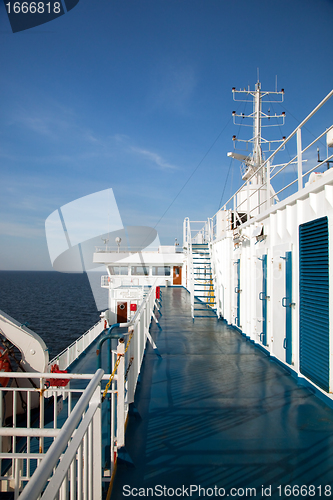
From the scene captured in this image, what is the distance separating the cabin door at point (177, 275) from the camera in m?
27.6

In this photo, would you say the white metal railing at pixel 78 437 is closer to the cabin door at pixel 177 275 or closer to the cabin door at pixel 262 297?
the cabin door at pixel 262 297

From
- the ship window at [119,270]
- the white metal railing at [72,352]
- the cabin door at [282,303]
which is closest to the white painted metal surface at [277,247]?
the cabin door at [282,303]

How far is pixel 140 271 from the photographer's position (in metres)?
25.7

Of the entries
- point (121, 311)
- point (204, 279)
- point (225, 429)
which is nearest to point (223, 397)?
point (225, 429)

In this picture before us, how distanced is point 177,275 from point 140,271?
3.85 m

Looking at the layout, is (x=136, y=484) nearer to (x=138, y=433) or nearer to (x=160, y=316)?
(x=138, y=433)

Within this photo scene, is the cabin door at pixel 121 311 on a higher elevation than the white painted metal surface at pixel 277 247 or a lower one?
lower

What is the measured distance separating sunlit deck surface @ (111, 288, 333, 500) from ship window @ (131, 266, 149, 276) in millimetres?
18761

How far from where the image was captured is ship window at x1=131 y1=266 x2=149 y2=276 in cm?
2506

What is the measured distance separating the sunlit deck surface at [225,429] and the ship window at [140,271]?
1876 cm

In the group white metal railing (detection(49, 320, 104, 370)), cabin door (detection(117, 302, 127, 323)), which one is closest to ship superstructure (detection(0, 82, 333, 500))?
white metal railing (detection(49, 320, 104, 370))

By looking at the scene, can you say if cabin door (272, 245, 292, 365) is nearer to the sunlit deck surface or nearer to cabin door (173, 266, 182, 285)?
the sunlit deck surface

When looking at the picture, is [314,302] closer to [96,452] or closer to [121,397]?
[121,397]

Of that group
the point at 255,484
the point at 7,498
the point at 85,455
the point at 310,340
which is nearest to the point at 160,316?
the point at 310,340
